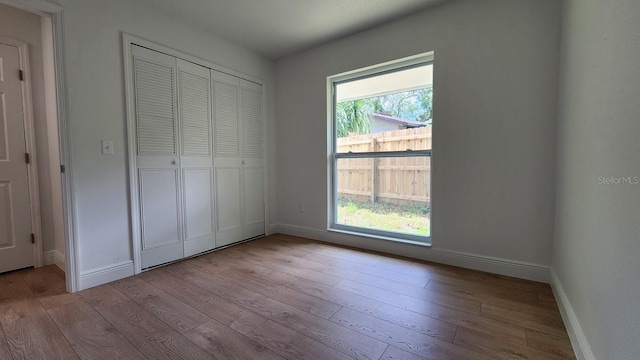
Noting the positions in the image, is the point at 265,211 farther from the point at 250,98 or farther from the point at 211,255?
the point at 250,98

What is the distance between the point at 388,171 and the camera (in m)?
2.93

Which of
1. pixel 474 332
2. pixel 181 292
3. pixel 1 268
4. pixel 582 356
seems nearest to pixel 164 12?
pixel 181 292

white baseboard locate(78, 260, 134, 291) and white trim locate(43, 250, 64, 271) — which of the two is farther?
white trim locate(43, 250, 64, 271)

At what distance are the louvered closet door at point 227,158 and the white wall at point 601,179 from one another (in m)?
3.09

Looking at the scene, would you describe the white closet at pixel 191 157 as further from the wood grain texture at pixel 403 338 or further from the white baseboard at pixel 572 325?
the white baseboard at pixel 572 325

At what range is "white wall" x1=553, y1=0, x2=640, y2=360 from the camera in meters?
0.88

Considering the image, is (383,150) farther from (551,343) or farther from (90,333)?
(90,333)

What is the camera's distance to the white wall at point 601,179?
2.89 feet

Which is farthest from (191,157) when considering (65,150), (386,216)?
(386,216)

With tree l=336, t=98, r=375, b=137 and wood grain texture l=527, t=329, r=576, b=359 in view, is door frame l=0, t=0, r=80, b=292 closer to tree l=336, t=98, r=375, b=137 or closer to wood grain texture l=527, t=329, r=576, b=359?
tree l=336, t=98, r=375, b=137

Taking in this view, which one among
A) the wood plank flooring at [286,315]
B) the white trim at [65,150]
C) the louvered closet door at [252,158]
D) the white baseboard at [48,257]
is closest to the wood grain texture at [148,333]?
the wood plank flooring at [286,315]

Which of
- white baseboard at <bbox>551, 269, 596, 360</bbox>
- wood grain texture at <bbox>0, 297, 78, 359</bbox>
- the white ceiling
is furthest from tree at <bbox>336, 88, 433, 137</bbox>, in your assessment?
wood grain texture at <bbox>0, 297, 78, 359</bbox>

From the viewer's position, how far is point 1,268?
92.3 inches

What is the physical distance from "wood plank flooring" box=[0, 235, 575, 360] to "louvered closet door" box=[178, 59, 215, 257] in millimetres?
497
